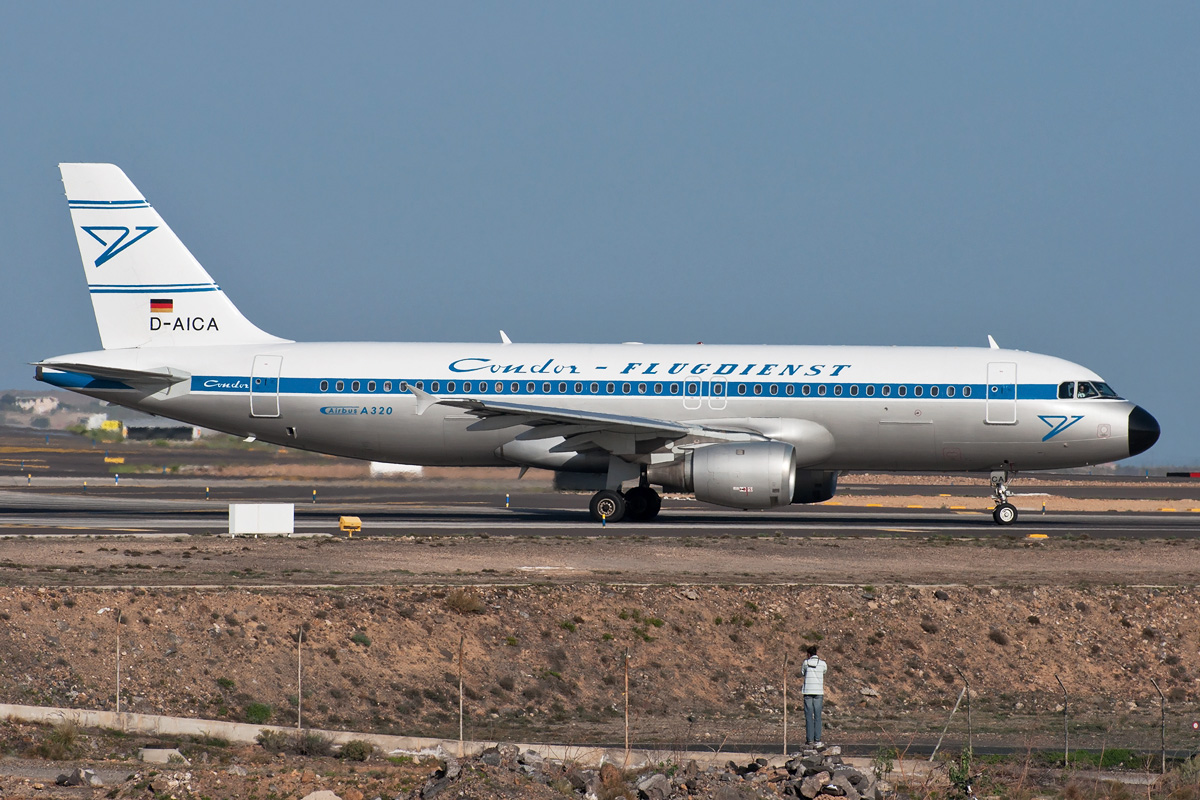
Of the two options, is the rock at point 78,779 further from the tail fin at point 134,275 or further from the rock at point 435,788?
the tail fin at point 134,275

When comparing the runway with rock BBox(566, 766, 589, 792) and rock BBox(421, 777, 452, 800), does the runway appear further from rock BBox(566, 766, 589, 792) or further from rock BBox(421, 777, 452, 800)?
rock BBox(421, 777, 452, 800)

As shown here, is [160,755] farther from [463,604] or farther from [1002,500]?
[1002,500]

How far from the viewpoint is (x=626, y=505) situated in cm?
3309

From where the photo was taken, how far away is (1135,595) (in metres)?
24.2

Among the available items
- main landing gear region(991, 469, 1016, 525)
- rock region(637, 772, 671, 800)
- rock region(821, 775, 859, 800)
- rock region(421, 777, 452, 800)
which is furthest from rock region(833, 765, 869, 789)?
main landing gear region(991, 469, 1016, 525)

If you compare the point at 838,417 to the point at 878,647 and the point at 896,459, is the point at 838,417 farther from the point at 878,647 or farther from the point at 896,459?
the point at 878,647

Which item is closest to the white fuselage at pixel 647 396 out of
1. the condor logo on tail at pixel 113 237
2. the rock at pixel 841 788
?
the condor logo on tail at pixel 113 237

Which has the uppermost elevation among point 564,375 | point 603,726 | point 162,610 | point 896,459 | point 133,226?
point 133,226

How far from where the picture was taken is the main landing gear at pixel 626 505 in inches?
1283

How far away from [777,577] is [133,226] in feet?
68.0

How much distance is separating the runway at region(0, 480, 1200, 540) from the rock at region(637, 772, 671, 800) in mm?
16348

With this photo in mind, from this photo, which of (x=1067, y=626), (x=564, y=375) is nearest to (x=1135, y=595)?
(x=1067, y=626)

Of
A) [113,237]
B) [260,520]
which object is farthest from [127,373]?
[260,520]

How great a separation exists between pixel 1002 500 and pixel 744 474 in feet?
27.7
